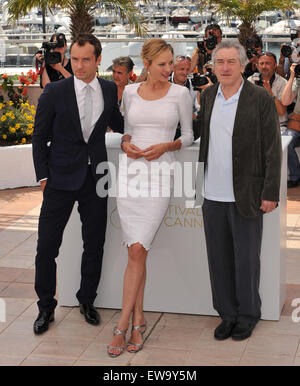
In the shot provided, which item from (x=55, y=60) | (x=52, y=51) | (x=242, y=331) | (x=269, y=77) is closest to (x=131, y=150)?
(x=242, y=331)

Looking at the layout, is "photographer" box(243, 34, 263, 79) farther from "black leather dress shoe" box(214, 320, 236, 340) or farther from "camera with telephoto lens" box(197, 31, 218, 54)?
"black leather dress shoe" box(214, 320, 236, 340)

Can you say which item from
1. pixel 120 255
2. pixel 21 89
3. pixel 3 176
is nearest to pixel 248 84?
pixel 120 255

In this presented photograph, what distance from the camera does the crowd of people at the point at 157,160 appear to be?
15.1 feet

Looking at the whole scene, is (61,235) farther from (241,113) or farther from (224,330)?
(241,113)

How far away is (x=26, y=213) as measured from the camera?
8.35m

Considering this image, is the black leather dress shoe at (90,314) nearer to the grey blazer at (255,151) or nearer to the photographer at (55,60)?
the grey blazer at (255,151)

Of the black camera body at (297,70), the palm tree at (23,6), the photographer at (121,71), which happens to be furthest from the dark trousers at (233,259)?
the palm tree at (23,6)

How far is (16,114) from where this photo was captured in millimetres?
9969

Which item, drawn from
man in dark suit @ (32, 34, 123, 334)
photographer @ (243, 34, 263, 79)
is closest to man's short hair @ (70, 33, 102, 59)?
man in dark suit @ (32, 34, 123, 334)

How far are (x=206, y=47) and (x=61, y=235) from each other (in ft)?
14.6

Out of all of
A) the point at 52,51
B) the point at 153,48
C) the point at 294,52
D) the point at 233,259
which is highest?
the point at 153,48

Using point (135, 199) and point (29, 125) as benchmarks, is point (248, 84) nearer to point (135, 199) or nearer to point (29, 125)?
point (135, 199)

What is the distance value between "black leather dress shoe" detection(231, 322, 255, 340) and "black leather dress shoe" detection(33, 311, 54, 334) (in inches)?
48.4

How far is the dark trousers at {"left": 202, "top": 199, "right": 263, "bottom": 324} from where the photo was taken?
476 centimetres
